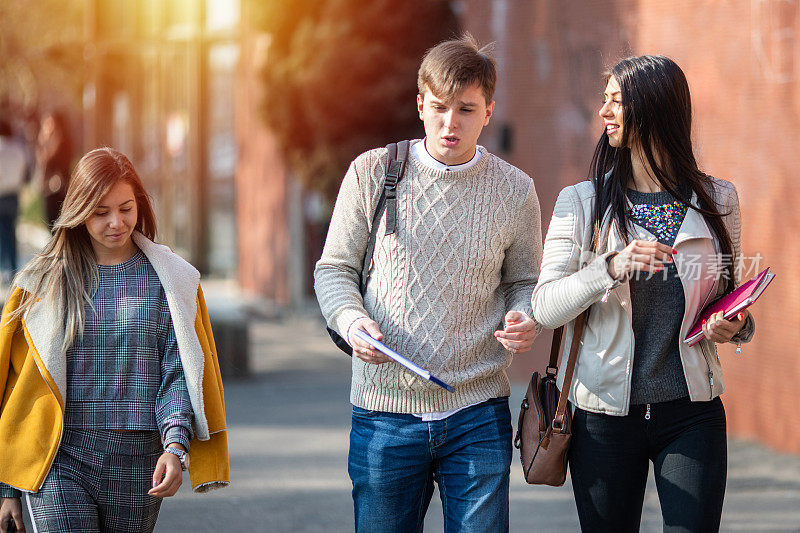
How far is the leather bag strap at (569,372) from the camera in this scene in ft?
11.1

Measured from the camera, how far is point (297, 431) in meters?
8.02

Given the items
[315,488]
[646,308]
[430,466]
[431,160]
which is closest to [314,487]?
[315,488]

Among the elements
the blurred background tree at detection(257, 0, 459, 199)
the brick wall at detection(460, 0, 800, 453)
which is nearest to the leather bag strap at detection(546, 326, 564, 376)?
the brick wall at detection(460, 0, 800, 453)

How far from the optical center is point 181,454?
331 centimetres

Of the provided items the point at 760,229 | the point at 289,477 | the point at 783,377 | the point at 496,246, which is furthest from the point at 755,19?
the point at 496,246

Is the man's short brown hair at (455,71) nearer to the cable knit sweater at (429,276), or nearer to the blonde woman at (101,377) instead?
the cable knit sweater at (429,276)

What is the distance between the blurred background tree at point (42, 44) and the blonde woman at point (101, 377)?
23.8m

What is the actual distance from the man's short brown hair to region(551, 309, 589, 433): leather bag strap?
70cm

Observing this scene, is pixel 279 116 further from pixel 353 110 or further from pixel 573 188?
pixel 573 188

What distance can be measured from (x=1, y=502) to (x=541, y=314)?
1.65m

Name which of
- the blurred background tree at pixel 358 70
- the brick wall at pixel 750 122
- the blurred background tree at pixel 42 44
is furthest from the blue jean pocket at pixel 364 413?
the blurred background tree at pixel 42 44

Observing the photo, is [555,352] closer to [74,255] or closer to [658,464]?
[658,464]

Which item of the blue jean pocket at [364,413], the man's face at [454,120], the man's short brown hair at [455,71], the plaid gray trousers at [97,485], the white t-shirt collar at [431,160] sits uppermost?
the man's short brown hair at [455,71]

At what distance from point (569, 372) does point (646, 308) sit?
0.96 feet
